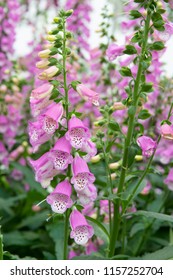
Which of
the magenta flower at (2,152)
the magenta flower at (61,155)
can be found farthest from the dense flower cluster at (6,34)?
the magenta flower at (61,155)

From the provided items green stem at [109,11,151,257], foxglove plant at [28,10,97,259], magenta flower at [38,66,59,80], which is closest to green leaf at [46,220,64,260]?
green stem at [109,11,151,257]

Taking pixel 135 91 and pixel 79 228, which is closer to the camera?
pixel 79 228

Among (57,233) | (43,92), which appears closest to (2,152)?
(57,233)

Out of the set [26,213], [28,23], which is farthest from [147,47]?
[28,23]

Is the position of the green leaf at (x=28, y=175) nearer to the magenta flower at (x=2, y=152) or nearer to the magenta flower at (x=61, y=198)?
the magenta flower at (x=2, y=152)

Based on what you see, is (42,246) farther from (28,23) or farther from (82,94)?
(28,23)

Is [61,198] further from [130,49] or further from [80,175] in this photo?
[130,49]
